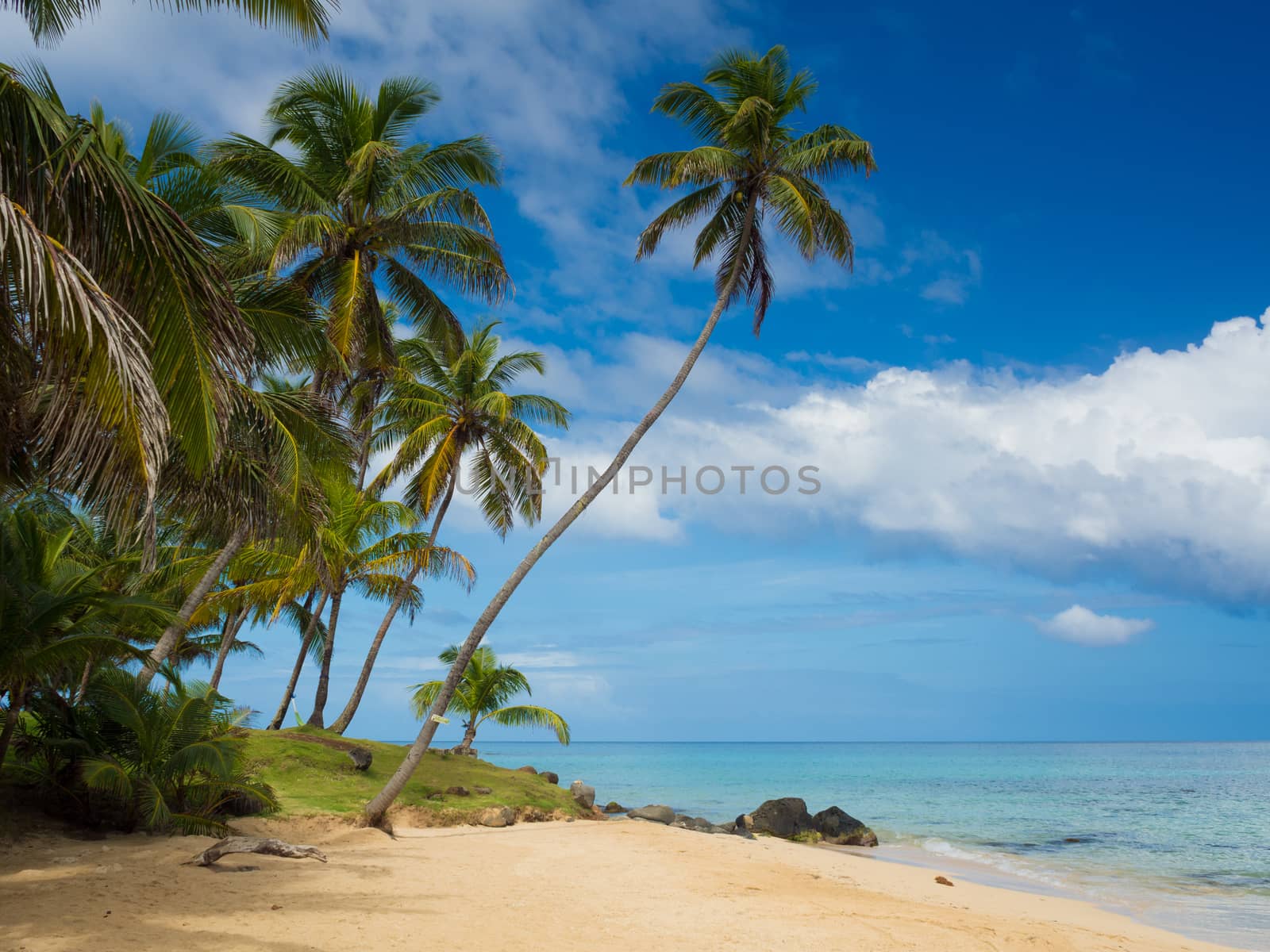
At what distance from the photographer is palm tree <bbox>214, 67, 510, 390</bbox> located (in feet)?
51.1

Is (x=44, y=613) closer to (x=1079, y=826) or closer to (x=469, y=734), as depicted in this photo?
(x=469, y=734)

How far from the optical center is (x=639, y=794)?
37156 mm

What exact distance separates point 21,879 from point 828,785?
147ft

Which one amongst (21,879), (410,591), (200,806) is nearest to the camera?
(21,879)

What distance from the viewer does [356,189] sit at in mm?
15922

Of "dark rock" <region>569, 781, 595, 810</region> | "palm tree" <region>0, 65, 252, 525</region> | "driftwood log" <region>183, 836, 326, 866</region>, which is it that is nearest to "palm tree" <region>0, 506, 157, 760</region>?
"driftwood log" <region>183, 836, 326, 866</region>

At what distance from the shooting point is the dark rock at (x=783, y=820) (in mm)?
20656

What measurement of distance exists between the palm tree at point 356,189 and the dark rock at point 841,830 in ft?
50.9

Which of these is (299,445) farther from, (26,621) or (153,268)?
(153,268)

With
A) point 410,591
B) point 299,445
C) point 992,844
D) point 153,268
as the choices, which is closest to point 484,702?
point 410,591

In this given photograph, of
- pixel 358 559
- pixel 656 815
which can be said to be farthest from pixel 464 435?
pixel 656 815

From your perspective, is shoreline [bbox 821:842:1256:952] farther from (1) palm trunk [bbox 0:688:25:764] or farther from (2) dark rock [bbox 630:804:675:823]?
(1) palm trunk [bbox 0:688:25:764]

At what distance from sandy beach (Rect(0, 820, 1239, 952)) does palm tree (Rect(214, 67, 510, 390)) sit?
9.01 meters

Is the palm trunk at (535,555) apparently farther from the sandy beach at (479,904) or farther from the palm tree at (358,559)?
the palm tree at (358,559)
